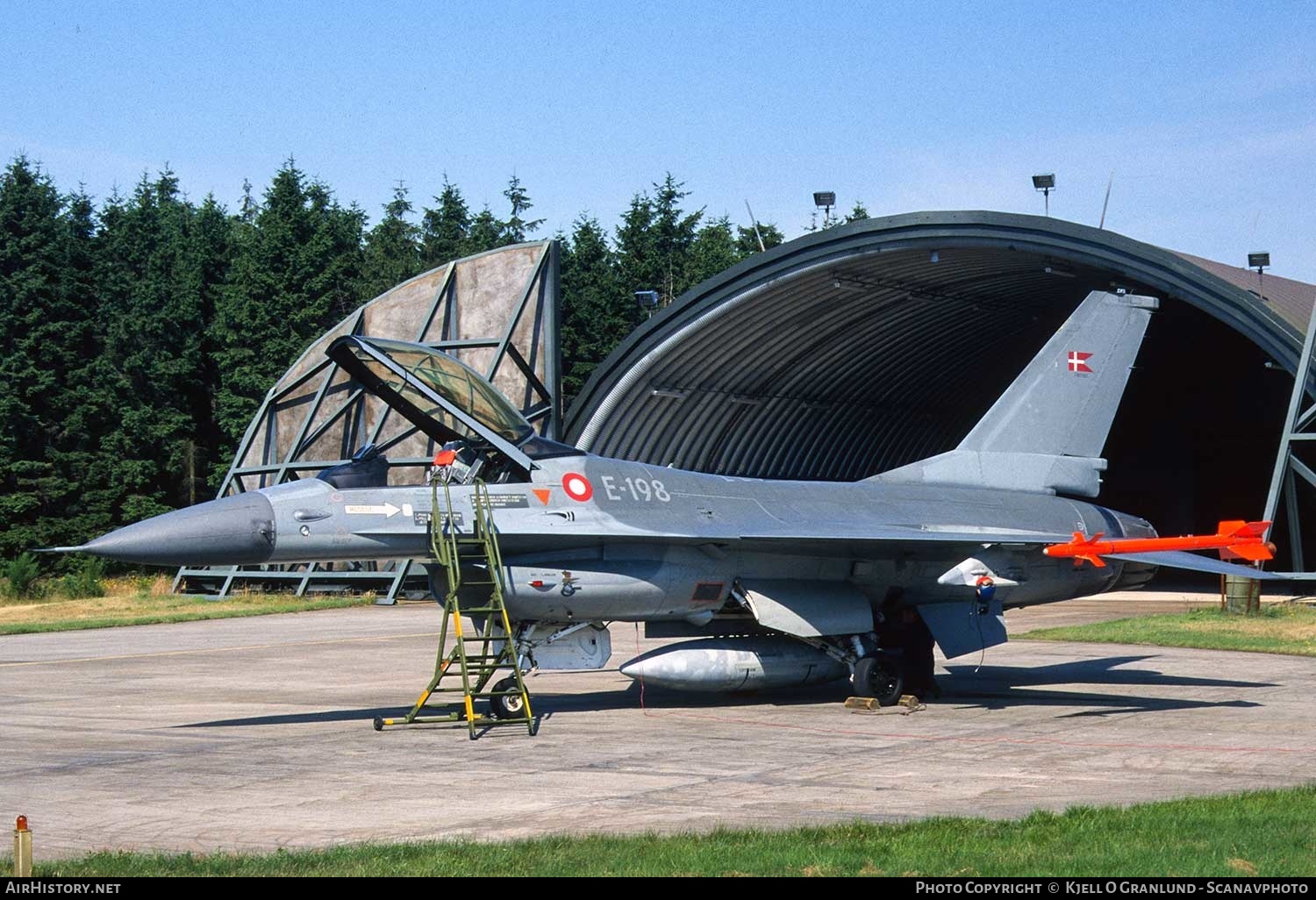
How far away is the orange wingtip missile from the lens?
42.9 feet

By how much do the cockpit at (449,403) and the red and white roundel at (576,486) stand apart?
1.10 ft

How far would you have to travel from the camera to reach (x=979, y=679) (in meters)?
18.3

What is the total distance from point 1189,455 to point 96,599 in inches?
1343

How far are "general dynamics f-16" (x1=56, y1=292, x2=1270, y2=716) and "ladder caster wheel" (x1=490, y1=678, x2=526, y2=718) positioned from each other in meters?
0.12

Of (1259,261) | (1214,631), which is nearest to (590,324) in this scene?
(1259,261)

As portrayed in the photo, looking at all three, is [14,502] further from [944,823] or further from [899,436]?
[944,823]

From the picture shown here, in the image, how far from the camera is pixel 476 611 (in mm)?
13578

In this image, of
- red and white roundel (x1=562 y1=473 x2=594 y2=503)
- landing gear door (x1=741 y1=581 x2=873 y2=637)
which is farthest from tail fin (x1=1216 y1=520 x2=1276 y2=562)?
red and white roundel (x1=562 y1=473 x2=594 y2=503)

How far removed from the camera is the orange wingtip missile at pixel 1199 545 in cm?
1308

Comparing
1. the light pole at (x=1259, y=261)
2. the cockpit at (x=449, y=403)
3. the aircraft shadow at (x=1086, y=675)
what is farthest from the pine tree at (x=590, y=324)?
the cockpit at (x=449, y=403)

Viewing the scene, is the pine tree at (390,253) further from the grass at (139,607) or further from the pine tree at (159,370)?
the grass at (139,607)

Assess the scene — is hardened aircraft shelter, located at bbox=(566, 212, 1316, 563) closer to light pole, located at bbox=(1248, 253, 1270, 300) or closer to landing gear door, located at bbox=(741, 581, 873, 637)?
light pole, located at bbox=(1248, 253, 1270, 300)
